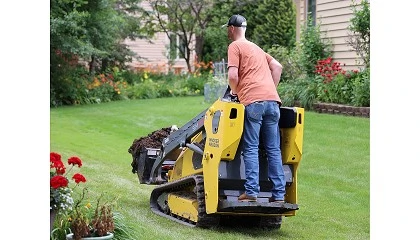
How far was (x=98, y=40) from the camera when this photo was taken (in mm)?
21016

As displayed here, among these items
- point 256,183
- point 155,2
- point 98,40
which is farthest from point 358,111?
point 155,2

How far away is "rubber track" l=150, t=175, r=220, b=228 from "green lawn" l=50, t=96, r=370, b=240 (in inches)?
3.8

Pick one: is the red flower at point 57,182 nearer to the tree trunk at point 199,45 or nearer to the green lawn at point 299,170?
the green lawn at point 299,170

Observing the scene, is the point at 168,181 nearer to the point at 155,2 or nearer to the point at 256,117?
the point at 256,117

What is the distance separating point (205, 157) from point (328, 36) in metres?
10.4

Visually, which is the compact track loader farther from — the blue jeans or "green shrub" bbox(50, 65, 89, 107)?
"green shrub" bbox(50, 65, 89, 107)

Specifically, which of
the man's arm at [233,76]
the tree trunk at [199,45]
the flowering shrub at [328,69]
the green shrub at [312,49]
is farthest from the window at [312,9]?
the tree trunk at [199,45]

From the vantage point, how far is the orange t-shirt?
6770 mm

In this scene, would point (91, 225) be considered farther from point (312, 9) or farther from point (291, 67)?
point (312, 9)

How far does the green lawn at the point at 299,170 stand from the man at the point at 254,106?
1.69 feet

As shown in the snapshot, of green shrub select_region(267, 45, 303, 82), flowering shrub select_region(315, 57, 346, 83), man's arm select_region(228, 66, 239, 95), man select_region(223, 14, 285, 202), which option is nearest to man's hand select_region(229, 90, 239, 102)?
man select_region(223, 14, 285, 202)

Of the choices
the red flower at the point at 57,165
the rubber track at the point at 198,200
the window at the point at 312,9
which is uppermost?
the window at the point at 312,9

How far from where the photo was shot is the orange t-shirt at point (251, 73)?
677 cm

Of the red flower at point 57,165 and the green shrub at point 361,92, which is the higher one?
the green shrub at point 361,92
